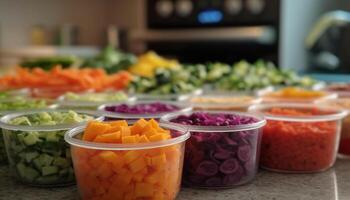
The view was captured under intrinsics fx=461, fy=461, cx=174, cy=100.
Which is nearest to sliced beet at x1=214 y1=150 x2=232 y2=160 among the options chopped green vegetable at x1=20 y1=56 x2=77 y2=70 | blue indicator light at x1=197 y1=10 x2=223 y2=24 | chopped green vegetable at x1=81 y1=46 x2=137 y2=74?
chopped green vegetable at x1=81 y1=46 x2=137 y2=74

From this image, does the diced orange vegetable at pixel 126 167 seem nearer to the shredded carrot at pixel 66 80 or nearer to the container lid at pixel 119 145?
the container lid at pixel 119 145

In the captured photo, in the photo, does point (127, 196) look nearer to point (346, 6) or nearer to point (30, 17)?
point (346, 6)

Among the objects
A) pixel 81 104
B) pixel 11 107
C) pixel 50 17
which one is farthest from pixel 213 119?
pixel 50 17

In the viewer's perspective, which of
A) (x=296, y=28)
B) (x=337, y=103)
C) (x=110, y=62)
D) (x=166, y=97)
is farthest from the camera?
(x=296, y=28)

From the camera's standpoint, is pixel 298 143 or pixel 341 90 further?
pixel 341 90

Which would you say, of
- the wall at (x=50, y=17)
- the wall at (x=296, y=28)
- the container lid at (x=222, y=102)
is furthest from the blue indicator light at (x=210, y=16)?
the container lid at (x=222, y=102)

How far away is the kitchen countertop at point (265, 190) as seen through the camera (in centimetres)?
90

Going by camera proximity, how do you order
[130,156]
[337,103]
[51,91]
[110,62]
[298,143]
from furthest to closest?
1. [110,62]
2. [51,91]
3. [337,103]
4. [298,143]
5. [130,156]

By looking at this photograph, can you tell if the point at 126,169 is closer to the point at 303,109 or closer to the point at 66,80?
the point at 303,109

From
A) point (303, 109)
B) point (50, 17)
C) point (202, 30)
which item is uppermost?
point (50, 17)

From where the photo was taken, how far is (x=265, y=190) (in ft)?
3.07

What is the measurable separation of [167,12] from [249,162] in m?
2.65

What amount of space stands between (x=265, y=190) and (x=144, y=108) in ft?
1.24

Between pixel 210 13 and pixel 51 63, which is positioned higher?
pixel 210 13
